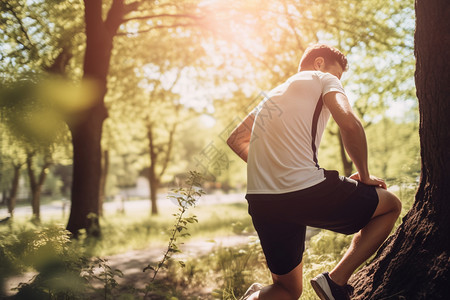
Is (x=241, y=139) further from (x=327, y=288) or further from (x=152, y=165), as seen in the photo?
(x=152, y=165)

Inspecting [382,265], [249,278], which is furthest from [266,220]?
[249,278]

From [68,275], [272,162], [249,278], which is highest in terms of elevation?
[272,162]

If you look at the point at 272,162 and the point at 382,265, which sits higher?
the point at 272,162

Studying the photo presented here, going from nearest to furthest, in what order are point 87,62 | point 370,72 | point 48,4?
point 48,4 < point 87,62 < point 370,72

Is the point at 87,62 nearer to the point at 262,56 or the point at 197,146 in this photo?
the point at 262,56

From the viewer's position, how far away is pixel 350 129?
242 cm

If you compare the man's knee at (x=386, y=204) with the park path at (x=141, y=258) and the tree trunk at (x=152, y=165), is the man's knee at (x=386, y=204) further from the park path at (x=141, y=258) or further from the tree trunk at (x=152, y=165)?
the tree trunk at (x=152, y=165)

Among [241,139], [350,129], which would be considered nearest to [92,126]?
[241,139]

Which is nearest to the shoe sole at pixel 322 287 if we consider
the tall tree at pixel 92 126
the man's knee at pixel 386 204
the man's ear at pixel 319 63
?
the man's knee at pixel 386 204

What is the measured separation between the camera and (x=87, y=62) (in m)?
8.99

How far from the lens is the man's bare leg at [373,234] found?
252 centimetres

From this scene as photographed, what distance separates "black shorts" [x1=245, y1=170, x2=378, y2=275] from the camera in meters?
2.41

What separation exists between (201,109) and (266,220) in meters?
18.4

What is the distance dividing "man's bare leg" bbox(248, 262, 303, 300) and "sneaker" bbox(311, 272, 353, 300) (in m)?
0.10
